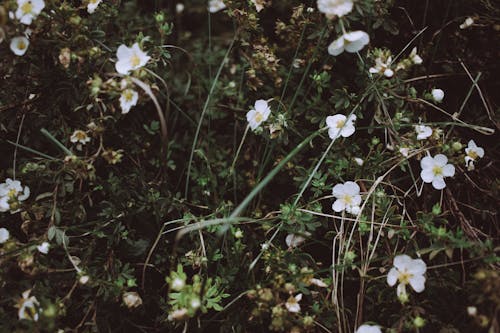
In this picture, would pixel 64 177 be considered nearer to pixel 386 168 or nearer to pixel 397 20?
pixel 386 168

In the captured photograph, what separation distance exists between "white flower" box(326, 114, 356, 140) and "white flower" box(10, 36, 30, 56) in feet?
4.08

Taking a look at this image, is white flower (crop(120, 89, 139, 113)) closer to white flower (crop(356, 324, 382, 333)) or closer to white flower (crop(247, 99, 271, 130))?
white flower (crop(247, 99, 271, 130))

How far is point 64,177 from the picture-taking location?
5.98 ft

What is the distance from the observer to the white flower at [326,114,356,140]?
1.88 meters

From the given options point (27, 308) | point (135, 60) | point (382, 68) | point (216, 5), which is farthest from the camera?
point (216, 5)

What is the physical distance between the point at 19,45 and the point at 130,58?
1.35ft

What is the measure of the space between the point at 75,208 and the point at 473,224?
165 centimetres

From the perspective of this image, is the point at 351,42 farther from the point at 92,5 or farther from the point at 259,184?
the point at 92,5

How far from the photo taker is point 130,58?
1754 mm

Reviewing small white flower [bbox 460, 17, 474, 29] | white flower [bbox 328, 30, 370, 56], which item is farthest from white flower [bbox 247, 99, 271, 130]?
small white flower [bbox 460, 17, 474, 29]

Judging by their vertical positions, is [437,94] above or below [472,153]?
above

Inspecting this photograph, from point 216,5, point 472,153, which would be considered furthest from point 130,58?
point 472,153

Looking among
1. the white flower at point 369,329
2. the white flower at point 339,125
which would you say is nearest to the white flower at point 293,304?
the white flower at point 369,329

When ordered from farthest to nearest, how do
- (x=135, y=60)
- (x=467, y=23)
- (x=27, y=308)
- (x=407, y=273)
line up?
1. (x=467, y=23)
2. (x=135, y=60)
3. (x=407, y=273)
4. (x=27, y=308)
